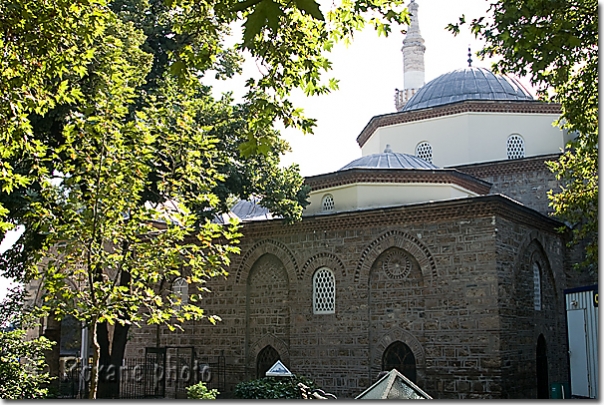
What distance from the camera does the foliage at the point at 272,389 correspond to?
29.2 feet

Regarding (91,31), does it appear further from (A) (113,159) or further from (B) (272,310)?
(B) (272,310)

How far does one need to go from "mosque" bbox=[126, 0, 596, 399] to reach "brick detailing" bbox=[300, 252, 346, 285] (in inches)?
0.9

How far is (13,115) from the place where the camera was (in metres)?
5.34

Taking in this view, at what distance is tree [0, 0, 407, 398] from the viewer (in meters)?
4.84

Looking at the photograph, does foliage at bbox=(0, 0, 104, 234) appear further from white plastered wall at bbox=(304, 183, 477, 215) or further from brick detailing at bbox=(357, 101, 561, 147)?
brick detailing at bbox=(357, 101, 561, 147)

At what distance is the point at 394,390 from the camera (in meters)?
4.41

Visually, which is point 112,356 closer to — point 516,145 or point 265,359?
point 265,359

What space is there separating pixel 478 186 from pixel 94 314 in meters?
9.37

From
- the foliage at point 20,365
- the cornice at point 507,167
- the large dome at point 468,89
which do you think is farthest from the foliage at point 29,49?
the large dome at point 468,89

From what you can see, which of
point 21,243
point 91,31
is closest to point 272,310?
point 21,243

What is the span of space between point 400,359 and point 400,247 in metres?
1.82

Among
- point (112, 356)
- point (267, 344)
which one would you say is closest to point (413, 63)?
point (267, 344)

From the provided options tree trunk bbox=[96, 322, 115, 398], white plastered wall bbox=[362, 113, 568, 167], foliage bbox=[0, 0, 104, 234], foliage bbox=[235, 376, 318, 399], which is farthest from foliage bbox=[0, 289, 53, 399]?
white plastered wall bbox=[362, 113, 568, 167]

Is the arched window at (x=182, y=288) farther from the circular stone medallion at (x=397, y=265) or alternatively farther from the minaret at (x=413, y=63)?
the minaret at (x=413, y=63)
